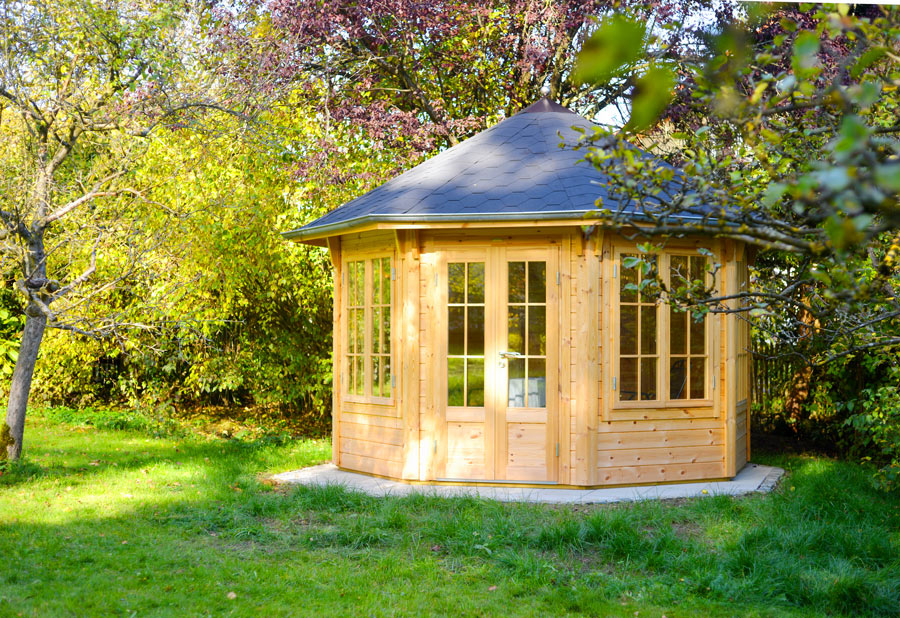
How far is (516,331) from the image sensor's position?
7324 mm

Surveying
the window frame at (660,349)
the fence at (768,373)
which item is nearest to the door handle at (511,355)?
the window frame at (660,349)

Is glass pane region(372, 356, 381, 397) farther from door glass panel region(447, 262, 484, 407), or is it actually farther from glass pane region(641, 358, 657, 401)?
glass pane region(641, 358, 657, 401)

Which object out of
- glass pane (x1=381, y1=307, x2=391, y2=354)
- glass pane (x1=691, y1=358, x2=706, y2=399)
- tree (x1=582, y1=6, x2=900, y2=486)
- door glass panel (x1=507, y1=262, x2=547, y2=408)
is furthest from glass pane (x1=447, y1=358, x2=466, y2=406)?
tree (x1=582, y1=6, x2=900, y2=486)

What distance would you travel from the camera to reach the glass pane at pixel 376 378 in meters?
7.89

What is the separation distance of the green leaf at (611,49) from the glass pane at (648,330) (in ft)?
21.0

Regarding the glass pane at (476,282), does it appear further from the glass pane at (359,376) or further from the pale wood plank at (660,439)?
the pale wood plank at (660,439)

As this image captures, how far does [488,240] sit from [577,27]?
6.67m

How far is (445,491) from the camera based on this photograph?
703 cm

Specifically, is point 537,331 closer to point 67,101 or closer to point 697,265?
point 697,265

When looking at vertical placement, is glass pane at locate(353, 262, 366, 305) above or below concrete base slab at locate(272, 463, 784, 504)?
above

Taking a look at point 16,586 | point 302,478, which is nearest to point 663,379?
point 302,478

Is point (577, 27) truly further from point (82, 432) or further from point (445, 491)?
point (82, 432)

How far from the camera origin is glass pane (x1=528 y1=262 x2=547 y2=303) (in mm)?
7312

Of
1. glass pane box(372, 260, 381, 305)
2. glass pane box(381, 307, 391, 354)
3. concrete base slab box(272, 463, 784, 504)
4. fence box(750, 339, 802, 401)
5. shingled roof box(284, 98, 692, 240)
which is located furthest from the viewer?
fence box(750, 339, 802, 401)
